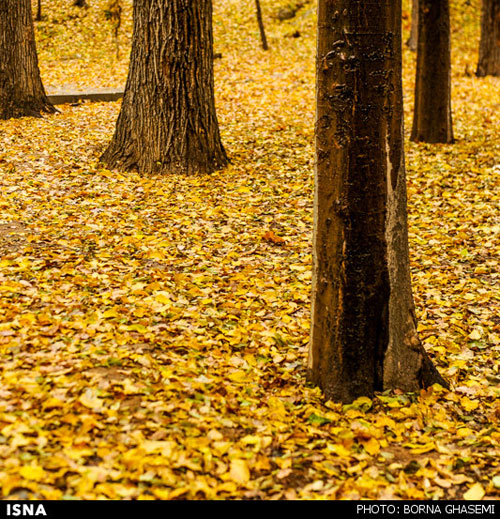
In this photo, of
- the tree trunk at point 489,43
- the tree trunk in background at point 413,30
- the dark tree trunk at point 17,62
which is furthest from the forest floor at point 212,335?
the tree trunk in background at point 413,30

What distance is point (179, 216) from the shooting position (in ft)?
21.3

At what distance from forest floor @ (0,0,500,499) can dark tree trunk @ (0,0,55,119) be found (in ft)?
4.42

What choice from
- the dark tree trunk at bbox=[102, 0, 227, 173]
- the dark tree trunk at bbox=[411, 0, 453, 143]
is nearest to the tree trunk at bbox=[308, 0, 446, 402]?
the dark tree trunk at bbox=[102, 0, 227, 173]

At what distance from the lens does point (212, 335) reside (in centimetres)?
432

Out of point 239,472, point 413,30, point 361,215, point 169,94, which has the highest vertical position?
point 413,30

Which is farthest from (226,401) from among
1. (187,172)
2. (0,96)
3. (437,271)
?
(0,96)

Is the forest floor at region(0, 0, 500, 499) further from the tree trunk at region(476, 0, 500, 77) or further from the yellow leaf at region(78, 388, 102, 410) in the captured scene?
the tree trunk at region(476, 0, 500, 77)

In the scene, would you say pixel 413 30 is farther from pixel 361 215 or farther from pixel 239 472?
pixel 239 472

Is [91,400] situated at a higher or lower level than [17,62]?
lower

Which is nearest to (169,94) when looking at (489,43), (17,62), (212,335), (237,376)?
(212,335)

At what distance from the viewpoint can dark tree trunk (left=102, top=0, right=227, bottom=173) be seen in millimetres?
7316

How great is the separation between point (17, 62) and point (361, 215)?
8.73m
